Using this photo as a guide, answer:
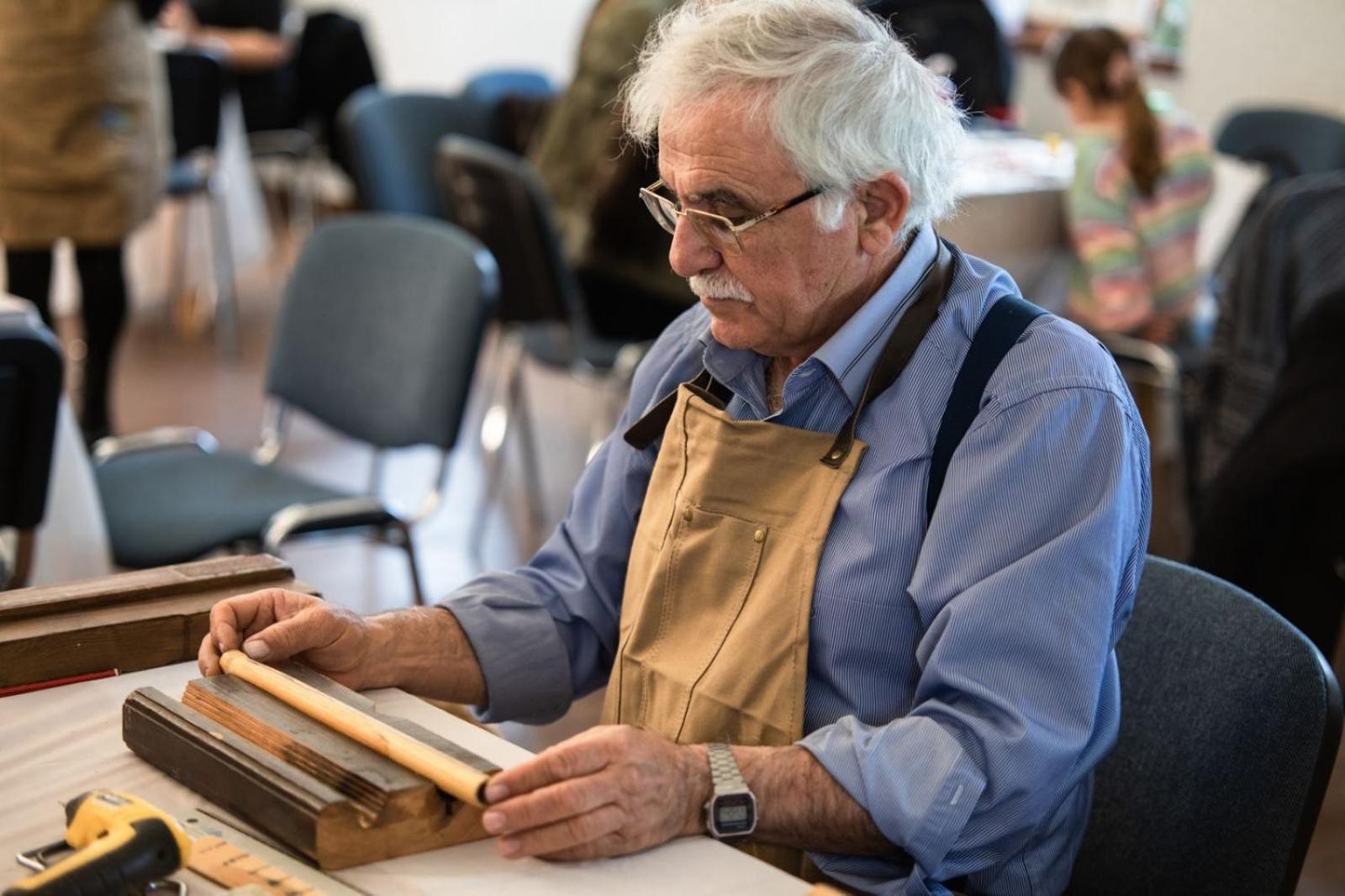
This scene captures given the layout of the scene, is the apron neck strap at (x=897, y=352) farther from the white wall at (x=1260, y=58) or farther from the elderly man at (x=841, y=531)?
the white wall at (x=1260, y=58)

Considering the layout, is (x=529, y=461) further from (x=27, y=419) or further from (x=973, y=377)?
(x=973, y=377)

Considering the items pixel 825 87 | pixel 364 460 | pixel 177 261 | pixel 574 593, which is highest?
pixel 825 87

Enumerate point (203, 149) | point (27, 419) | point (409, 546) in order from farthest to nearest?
1. point (203, 149)
2. point (409, 546)
3. point (27, 419)

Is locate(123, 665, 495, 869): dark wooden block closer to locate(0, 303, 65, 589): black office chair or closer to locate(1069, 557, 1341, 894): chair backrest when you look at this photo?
locate(1069, 557, 1341, 894): chair backrest

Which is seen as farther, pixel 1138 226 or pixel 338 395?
pixel 1138 226

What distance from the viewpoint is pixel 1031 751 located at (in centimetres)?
123

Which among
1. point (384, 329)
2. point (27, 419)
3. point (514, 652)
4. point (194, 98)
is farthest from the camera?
point (194, 98)

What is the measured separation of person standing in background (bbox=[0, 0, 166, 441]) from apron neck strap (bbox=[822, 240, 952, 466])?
3163 mm

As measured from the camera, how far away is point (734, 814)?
120 cm

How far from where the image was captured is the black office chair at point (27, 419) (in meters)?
2.15

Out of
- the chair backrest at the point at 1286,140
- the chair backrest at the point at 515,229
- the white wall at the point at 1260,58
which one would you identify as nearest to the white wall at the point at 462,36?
the white wall at the point at 1260,58

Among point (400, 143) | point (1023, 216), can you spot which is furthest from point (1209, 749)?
point (400, 143)

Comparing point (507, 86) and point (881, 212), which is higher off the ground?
point (881, 212)

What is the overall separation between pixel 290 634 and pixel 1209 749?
85cm
